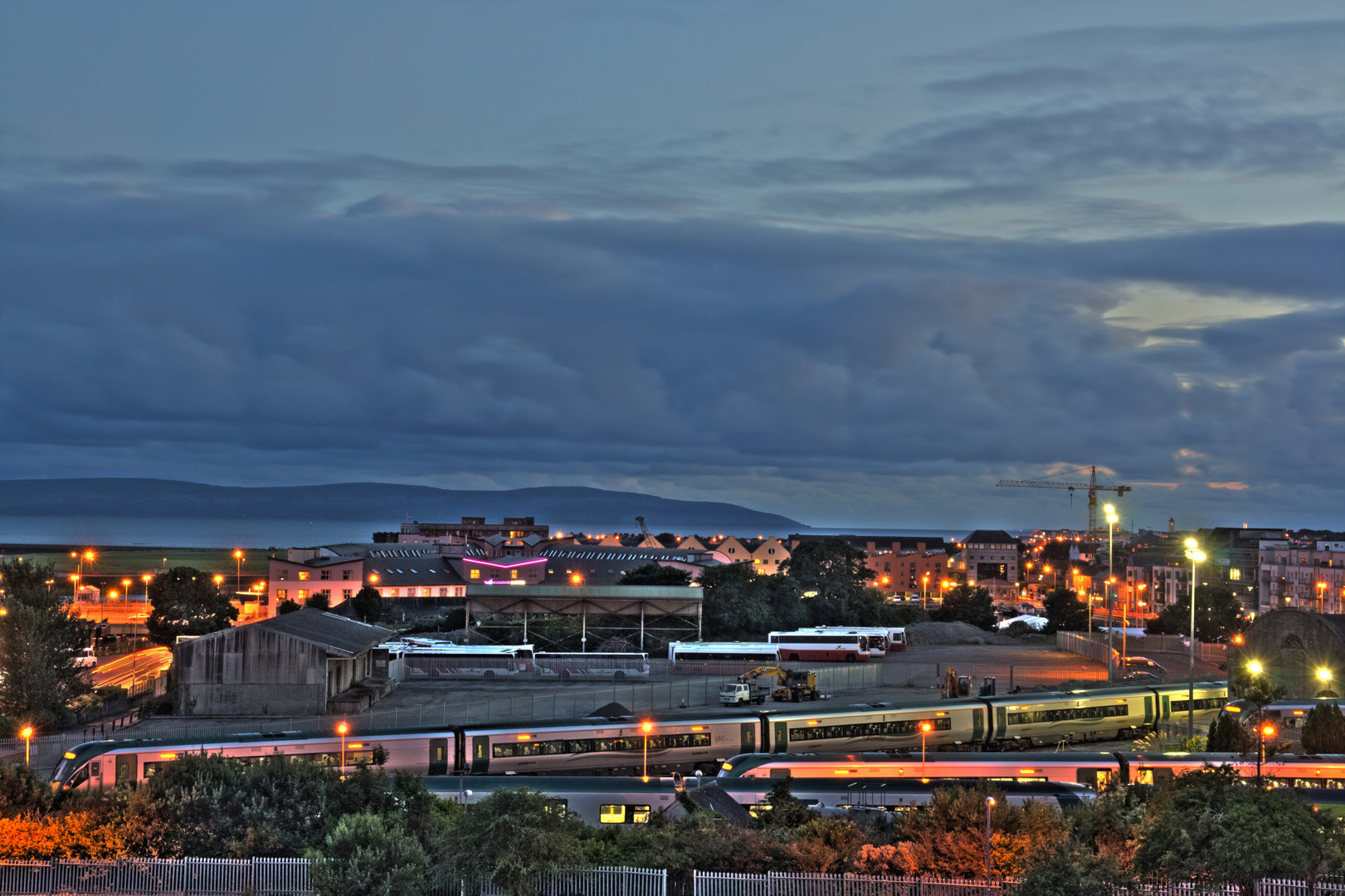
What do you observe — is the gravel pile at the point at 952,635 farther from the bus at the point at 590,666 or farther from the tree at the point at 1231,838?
the tree at the point at 1231,838

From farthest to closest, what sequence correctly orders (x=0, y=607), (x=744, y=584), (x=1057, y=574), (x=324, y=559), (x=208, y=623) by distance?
(x=1057, y=574)
(x=324, y=559)
(x=744, y=584)
(x=208, y=623)
(x=0, y=607)

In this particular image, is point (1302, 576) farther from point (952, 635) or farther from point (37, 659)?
point (37, 659)

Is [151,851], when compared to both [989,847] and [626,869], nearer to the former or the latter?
[626,869]

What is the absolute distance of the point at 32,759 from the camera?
44.3 metres

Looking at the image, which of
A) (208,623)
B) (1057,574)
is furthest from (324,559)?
(1057,574)

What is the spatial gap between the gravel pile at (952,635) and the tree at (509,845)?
242 ft

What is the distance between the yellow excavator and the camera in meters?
58.5

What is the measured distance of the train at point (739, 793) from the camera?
31.1 meters

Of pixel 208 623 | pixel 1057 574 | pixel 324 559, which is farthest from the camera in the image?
pixel 1057 574

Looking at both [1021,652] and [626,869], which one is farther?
[1021,652]

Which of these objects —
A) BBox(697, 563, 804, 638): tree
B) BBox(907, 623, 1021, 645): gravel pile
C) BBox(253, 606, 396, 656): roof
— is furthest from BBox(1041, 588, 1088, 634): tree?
BBox(253, 606, 396, 656): roof

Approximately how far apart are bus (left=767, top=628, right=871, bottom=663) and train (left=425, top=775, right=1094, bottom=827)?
4576cm

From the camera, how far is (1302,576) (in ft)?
405

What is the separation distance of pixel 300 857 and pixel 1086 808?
17.2 m
